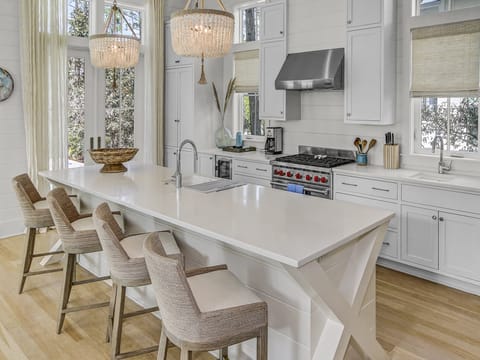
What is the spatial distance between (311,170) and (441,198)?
4.38ft

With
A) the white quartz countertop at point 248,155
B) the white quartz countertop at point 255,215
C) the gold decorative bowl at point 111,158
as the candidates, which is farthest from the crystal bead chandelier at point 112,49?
the white quartz countertop at point 248,155

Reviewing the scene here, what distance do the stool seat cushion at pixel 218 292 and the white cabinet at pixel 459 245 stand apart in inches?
87.3

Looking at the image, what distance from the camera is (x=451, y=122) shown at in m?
3.95

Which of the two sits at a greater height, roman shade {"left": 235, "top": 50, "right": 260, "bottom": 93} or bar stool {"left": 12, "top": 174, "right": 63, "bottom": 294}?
roman shade {"left": 235, "top": 50, "right": 260, "bottom": 93}

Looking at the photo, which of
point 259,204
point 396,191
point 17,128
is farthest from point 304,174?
point 17,128

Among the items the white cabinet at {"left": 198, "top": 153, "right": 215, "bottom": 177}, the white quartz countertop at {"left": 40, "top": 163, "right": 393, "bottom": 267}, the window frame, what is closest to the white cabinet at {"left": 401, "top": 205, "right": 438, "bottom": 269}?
the window frame

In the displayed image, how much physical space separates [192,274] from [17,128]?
3.96 meters

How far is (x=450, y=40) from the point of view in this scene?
12.2 ft

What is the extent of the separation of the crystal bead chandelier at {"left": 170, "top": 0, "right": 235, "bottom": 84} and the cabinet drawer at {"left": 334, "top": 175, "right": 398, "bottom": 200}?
1946 millimetres

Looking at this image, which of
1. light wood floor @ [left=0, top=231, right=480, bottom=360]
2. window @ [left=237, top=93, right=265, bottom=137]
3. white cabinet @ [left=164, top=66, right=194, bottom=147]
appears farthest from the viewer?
white cabinet @ [left=164, top=66, right=194, bottom=147]

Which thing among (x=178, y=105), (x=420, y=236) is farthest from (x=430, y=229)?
(x=178, y=105)

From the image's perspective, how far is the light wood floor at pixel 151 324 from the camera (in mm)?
2633

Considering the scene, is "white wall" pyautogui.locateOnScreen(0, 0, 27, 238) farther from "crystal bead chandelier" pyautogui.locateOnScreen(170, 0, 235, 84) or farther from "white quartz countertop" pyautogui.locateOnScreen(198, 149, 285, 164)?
"crystal bead chandelier" pyautogui.locateOnScreen(170, 0, 235, 84)

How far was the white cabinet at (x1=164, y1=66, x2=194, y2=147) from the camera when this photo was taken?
19.4 ft
